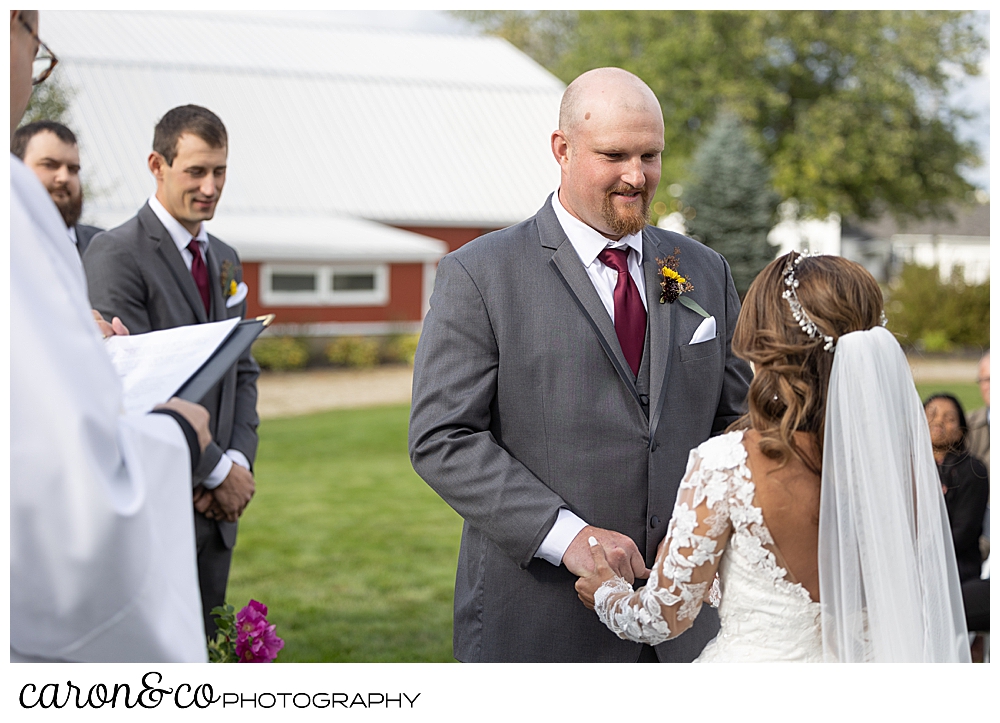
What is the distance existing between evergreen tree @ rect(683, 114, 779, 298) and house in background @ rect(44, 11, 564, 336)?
156 inches

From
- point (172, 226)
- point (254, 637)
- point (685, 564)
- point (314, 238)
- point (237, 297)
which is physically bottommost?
point (314, 238)

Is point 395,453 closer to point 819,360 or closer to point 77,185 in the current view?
point 77,185

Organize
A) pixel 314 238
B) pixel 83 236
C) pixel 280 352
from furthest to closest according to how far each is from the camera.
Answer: pixel 314 238
pixel 280 352
pixel 83 236

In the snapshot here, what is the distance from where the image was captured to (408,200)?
25438 mm

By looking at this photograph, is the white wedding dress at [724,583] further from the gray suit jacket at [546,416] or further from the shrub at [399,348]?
the shrub at [399,348]

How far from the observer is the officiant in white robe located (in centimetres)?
170

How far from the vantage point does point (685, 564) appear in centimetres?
254

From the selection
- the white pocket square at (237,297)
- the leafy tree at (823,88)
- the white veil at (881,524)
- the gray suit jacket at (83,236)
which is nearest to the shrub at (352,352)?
the leafy tree at (823,88)

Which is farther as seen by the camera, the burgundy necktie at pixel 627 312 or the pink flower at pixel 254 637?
the pink flower at pixel 254 637

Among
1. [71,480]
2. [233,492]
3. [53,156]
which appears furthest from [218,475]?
[71,480]

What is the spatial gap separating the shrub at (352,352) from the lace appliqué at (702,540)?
19891mm

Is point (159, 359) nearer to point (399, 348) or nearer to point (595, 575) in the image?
point (595, 575)

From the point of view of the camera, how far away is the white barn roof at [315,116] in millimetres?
23250

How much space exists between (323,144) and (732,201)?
10.6 metres
